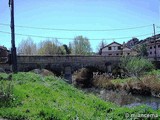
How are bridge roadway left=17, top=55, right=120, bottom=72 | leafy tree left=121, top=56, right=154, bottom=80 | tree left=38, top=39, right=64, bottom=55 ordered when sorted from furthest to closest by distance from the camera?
tree left=38, top=39, right=64, bottom=55, leafy tree left=121, top=56, right=154, bottom=80, bridge roadway left=17, top=55, right=120, bottom=72

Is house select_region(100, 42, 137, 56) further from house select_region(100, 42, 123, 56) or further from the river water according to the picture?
the river water

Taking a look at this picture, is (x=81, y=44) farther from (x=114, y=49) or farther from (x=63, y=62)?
(x=63, y=62)

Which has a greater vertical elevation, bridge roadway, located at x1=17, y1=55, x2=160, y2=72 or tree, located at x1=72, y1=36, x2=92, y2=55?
tree, located at x1=72, y1=36, x2=92, y2=55

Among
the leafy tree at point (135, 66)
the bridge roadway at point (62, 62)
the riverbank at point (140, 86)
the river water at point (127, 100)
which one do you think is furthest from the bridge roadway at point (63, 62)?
the river water at point (127, 100)

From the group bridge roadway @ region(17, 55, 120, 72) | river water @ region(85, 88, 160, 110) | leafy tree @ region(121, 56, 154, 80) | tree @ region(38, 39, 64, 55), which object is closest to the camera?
river water @ region(85, 88, 160, 110)

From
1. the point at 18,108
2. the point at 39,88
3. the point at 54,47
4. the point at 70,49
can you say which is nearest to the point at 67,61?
the point at 39,88

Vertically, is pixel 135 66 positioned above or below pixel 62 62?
below

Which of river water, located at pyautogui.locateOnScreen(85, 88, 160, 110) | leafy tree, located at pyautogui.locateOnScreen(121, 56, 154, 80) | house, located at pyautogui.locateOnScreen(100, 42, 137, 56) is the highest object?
house, located at pyautogui.locateOnScreen(100, 42, 137, 56)

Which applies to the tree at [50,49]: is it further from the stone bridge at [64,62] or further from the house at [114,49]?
the stone bridge at [64,62]

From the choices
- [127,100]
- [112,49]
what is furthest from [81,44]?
[127,100]

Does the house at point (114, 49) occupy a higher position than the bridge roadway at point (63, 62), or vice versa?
the house at point (114, 49)

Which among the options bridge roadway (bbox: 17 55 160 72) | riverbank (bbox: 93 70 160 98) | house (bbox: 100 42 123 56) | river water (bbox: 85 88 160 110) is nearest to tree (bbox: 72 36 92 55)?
house (bbox: 100 42 123 56)

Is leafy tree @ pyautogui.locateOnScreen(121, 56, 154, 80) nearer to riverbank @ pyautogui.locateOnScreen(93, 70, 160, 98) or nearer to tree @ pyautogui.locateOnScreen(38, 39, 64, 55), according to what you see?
riverbank @ pyautogui.locateOnScreen(93, 70, 160, 98)

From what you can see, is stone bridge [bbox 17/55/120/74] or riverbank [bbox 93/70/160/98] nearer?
riverbank [bbox 93/70/160/98]
